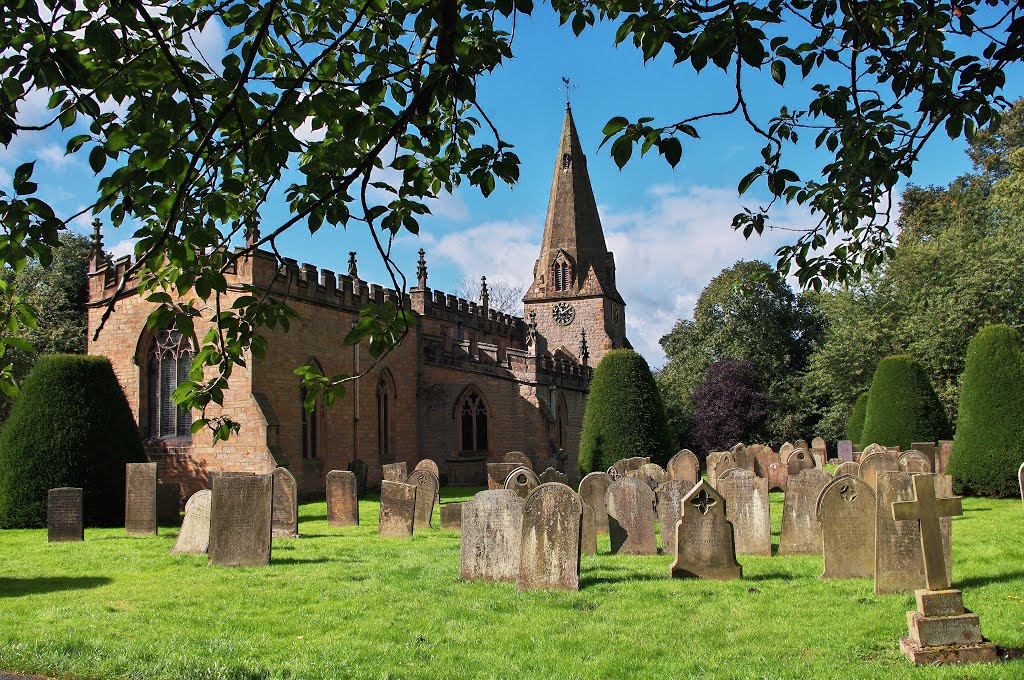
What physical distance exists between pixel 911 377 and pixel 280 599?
19429 mm

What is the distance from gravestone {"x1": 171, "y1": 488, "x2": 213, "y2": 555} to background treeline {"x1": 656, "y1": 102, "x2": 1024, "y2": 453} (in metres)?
17.3

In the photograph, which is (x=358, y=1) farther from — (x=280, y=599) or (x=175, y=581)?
(x=175, y=581)

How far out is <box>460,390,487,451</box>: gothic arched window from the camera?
3131cm

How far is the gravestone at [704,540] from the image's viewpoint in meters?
9.03

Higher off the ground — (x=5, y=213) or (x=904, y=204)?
(x=904, y=204)

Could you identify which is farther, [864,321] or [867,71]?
[864,321]

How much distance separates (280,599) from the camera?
27.3ft

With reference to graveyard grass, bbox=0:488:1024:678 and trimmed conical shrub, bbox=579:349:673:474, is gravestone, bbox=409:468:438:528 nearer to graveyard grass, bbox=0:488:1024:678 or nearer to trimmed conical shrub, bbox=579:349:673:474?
graveyard grass, bbox=0:488:1024:678

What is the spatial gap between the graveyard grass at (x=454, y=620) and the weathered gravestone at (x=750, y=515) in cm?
27

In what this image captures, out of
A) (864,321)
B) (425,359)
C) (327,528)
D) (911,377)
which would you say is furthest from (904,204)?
(327,528)

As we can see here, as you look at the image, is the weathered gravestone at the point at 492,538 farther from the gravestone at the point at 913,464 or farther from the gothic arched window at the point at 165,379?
the gothic arched window at the point at 165,379

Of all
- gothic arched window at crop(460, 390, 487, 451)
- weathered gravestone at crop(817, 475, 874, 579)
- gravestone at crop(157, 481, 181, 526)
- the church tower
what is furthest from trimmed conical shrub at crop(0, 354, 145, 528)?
the church tower

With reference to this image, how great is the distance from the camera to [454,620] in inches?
288

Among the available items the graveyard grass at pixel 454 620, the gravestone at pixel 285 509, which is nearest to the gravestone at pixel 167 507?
the gravestone at pixel 285 509
